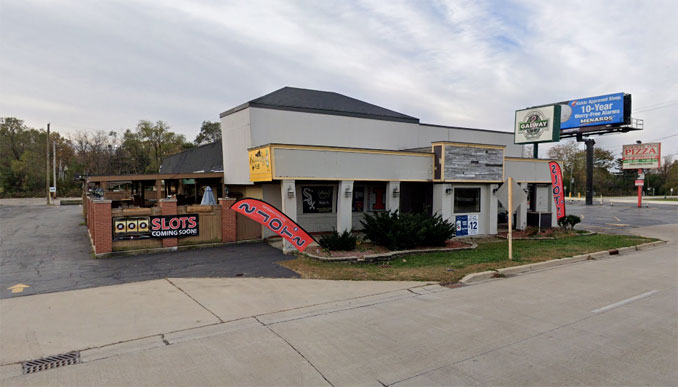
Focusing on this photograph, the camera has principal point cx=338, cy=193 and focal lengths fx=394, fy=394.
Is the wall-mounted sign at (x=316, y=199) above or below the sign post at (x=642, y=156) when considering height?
below

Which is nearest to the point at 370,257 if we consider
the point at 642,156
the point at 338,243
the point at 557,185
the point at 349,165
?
the point at 338,243

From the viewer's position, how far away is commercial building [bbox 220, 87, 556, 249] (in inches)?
582

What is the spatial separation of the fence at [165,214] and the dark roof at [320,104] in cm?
500

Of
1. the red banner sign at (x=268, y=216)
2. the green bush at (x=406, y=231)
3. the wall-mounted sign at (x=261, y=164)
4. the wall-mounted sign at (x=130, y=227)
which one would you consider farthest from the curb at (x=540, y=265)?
the wall-mounted sign at (x=130, y=227)

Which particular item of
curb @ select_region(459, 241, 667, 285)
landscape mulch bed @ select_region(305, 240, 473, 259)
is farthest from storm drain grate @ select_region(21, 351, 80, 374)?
curb @ select_region(459, 241, 667, 285)

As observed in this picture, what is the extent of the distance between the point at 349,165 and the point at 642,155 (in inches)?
2032

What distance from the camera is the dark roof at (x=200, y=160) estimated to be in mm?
23453

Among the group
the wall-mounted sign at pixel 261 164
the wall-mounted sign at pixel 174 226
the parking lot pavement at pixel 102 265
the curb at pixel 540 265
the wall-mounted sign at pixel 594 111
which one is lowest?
the curb at pixel 540 265

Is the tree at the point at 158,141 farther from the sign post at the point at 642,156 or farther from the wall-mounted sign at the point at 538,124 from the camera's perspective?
the sign post at the point at 642,156

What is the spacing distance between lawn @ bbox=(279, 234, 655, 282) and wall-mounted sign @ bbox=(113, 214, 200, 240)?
4631mm

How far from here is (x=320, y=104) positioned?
19.6 meters

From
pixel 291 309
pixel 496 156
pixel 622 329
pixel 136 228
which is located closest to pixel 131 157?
pixel 136 228

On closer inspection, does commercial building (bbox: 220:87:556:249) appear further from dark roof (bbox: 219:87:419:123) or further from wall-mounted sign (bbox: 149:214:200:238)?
wall-mounted sign (bbox: 149:214:200:238)

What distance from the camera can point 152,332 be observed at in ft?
21.6
